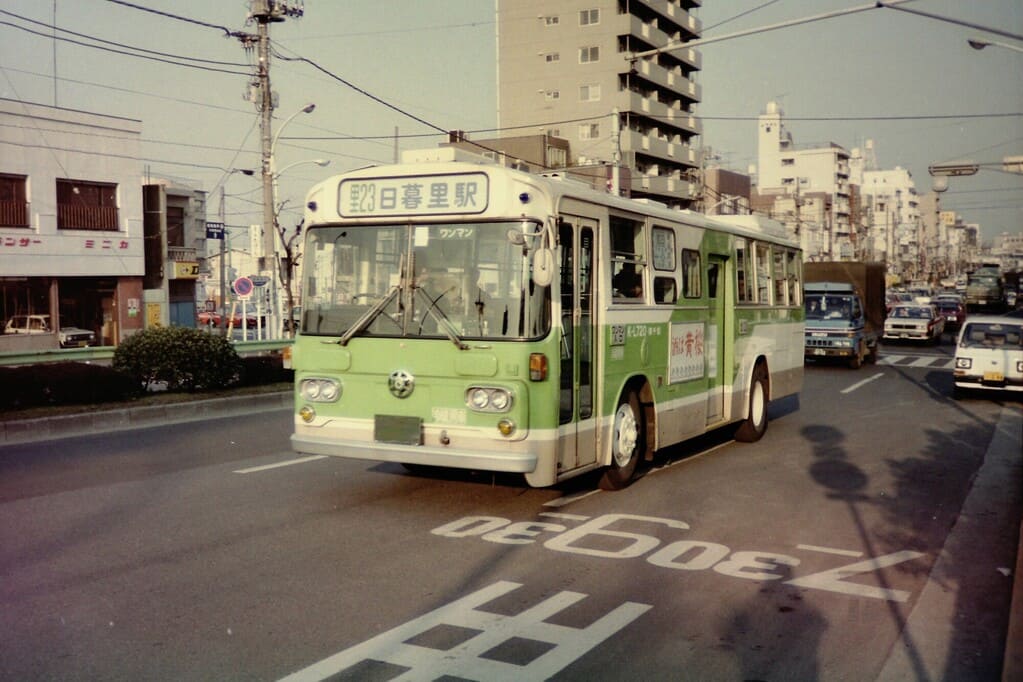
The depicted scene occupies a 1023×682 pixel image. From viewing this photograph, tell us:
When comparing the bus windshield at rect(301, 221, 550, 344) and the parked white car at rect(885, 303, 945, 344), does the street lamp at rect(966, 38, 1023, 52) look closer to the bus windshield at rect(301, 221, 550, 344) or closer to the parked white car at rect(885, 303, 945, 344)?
the bus windshield at rect(301, 221, 550, 344)

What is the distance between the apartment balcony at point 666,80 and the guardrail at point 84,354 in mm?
44981

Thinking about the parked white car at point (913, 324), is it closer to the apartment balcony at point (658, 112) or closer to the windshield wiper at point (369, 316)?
the apartment balcony at point (658, 112)

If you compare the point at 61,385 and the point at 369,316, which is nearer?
the point at 369,316

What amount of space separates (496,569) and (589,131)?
70.2 m

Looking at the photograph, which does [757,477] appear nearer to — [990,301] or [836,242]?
[990,301]

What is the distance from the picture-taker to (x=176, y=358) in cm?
1731

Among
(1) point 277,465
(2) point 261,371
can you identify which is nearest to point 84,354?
(2) point 261,371

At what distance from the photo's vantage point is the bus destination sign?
858cm

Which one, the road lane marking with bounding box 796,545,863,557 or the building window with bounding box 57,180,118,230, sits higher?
the building window with bounding box 57,180,118,230

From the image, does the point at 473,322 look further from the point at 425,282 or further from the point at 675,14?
the point at 675,14

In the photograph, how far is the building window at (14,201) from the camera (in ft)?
114

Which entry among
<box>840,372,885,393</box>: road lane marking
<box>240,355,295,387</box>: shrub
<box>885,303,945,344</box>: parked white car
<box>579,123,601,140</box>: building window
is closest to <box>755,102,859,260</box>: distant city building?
<box>579,123,601,140</box>: building window

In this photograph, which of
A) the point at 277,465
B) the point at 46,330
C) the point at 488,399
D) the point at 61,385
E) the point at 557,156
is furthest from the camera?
the point at 557,156

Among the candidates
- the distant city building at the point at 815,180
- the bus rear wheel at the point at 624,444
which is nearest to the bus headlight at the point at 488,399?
the bus rear wheel at the point at 624,444
